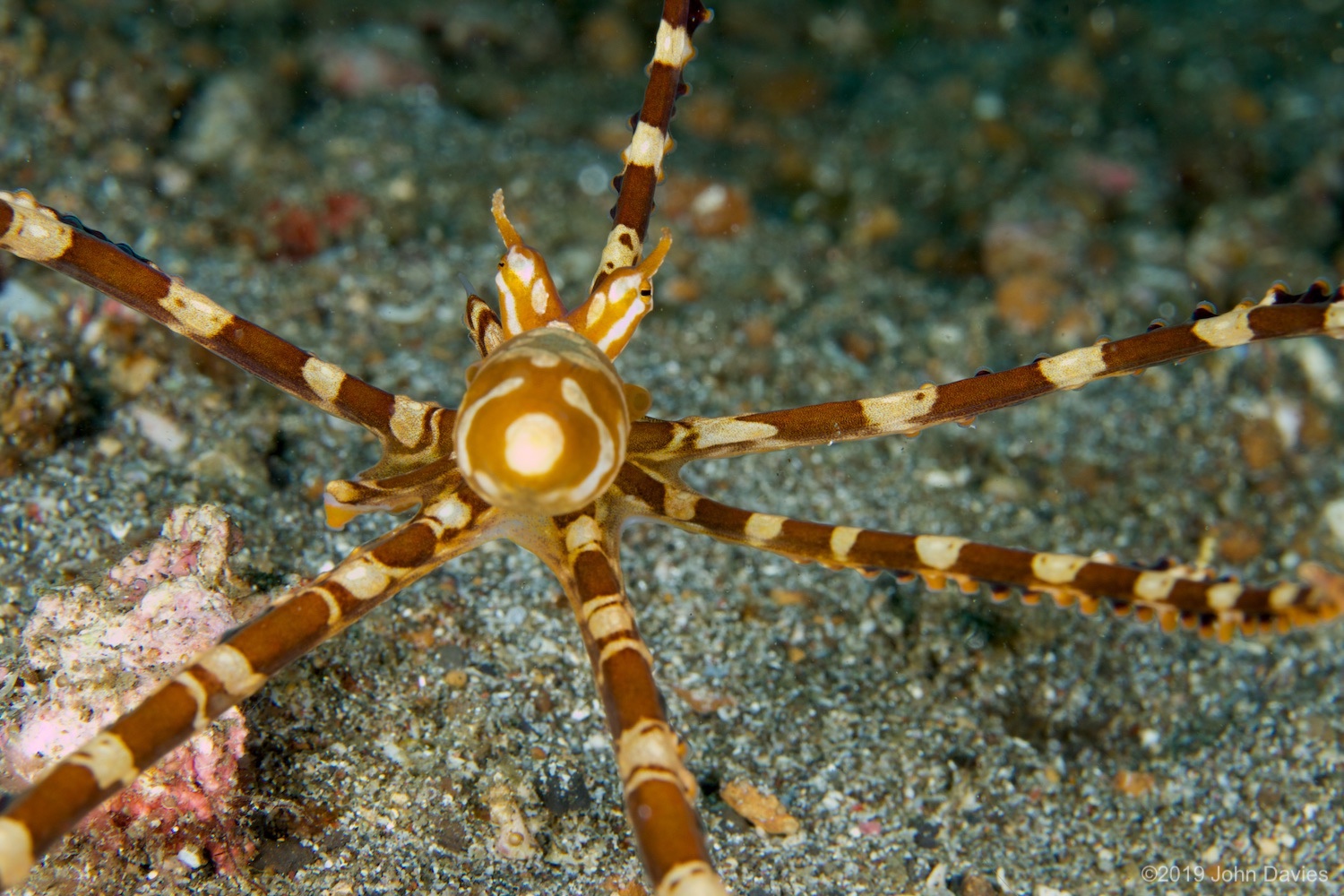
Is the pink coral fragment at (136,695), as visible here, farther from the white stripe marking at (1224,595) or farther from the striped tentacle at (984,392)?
the white stripe marking at (1224,595)

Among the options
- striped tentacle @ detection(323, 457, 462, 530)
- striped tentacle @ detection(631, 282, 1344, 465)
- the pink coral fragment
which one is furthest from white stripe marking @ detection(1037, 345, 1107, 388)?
the pink coral fragment

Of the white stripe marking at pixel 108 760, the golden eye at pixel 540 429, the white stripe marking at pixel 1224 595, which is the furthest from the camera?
the white stripe marking at pixel 1224 595

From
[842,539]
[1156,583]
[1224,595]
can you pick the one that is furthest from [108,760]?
[1224,595]

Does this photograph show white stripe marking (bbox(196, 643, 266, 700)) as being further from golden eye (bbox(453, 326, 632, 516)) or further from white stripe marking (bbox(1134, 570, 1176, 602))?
white stripe marking (bbox(1134, 570, 1176, 602))

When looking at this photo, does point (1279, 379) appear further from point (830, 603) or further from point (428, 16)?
point (428, 16)

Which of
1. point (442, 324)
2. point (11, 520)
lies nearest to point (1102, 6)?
point (442, 324)

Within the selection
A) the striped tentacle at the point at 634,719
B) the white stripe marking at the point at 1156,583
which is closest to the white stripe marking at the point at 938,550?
the white stripe marking at the point at 1156,583
